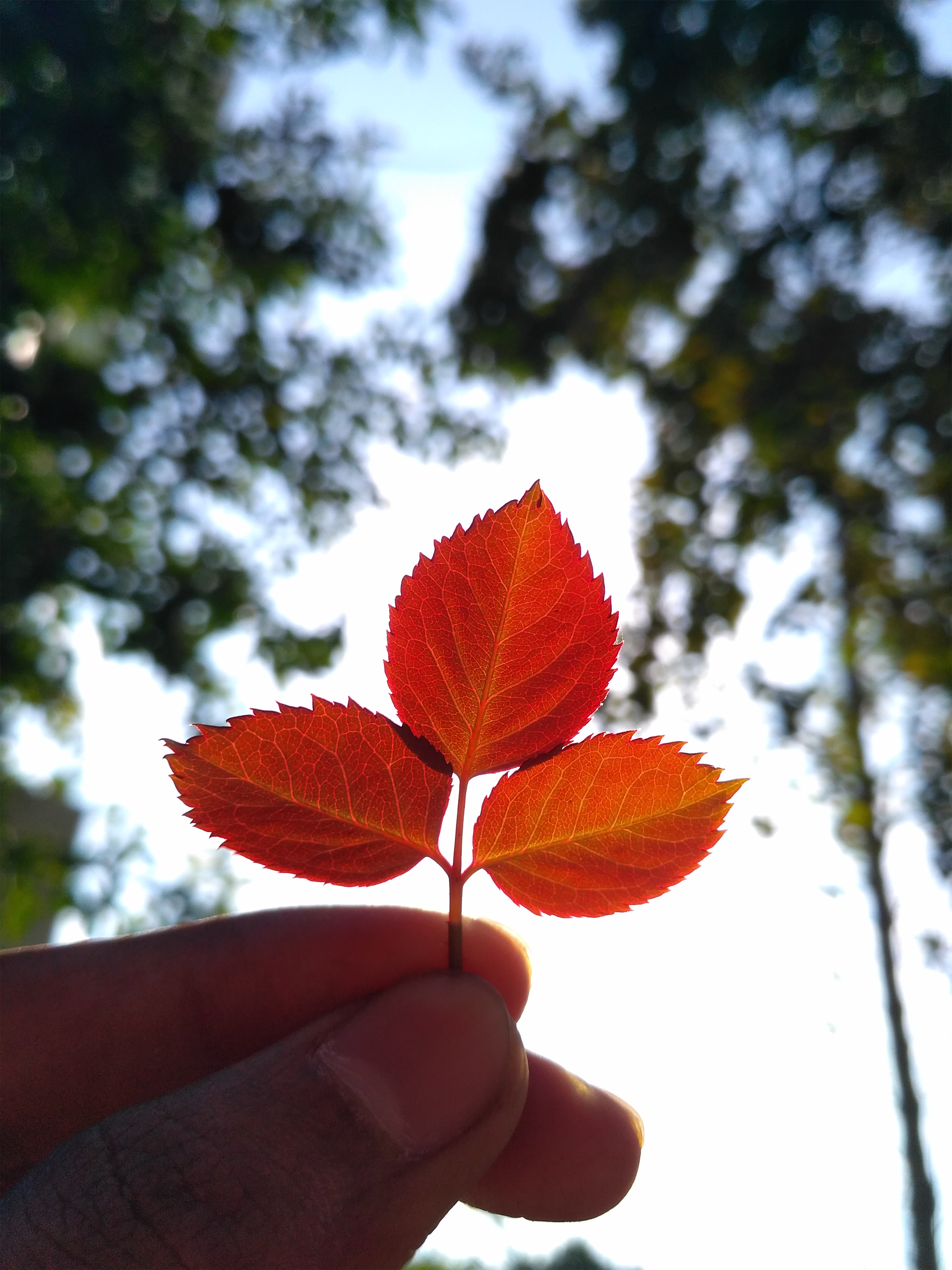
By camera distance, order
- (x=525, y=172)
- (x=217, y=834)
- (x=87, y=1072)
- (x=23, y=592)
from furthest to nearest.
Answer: (x=525, y=172)
(x=23, y=592)
(x=87, y=1072)
(x=217, y=834)

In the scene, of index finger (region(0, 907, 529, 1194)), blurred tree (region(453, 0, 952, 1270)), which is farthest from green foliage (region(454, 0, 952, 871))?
index finger (region(0, 907, 529, 1194))

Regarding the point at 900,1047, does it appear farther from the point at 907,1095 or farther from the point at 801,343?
the point at 801,343

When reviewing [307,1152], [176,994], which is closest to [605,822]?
[307,1152]

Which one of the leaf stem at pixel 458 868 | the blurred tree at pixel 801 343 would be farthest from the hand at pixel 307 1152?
the blurred tree at pixel 801 343

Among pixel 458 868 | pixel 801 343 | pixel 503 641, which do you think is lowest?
pixel 458 868

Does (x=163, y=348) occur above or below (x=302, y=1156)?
above

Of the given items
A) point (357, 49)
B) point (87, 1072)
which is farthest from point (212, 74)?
point (87, 1072)

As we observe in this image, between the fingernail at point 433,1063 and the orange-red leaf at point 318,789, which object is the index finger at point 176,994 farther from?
the orange-red leaf at point 318,789

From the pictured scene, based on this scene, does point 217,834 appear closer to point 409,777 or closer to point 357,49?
point 409,777
